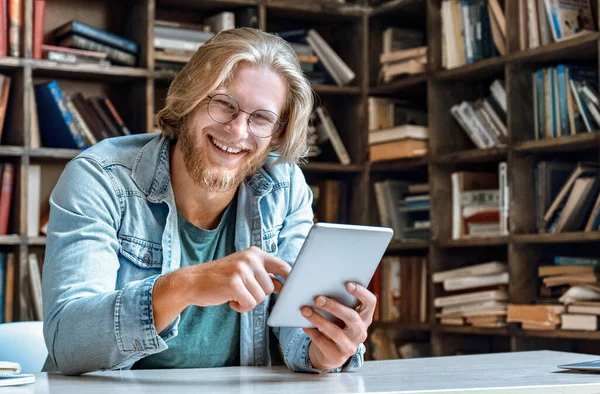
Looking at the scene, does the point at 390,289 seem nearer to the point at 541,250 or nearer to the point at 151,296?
the point at 541,250

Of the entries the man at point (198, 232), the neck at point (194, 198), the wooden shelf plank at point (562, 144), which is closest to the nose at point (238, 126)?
the man at point (198, 232)

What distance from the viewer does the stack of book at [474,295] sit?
10.6ft

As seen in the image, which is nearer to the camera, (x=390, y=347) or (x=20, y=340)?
(x=20, y=340)

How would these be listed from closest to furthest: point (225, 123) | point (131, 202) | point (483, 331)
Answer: point (131, 202) < point (225, 123) < point (483, 331)

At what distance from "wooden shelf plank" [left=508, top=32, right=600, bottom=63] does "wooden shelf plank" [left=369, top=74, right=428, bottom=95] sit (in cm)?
51

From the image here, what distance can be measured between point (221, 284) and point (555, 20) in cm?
215

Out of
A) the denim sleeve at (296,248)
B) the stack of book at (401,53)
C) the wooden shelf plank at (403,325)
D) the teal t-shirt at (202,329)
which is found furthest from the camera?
the stack of book at (401,53)

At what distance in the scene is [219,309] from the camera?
1864 mm

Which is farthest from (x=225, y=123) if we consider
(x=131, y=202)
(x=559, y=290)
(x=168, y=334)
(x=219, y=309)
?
(x=559, y=290)

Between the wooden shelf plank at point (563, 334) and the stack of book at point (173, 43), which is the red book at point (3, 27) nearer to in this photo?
the stack of book at point (173, 43)

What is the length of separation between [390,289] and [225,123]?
6.95ft

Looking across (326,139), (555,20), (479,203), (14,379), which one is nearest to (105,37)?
(326,139)

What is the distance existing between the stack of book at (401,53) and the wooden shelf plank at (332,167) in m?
0.40

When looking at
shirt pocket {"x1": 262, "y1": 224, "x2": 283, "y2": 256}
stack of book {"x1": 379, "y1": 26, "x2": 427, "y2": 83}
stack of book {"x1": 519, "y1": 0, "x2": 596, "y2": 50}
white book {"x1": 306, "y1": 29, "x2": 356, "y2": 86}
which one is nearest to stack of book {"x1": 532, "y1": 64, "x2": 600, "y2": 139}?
stack of book {"x1": 519, "y1": 0, "x2": 596, "y2": 50}
